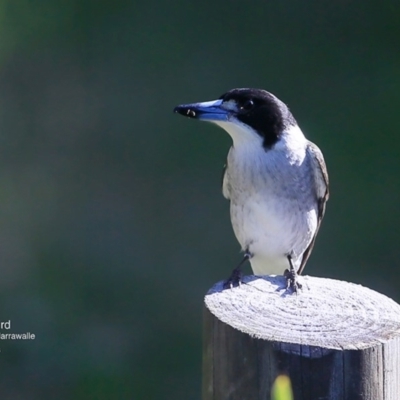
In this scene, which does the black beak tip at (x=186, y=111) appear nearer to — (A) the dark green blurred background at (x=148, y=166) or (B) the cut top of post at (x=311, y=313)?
(B) the cut top of post at (x=311, y=313)

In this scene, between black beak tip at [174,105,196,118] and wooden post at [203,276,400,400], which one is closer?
wooden post at [203,276,400,400]

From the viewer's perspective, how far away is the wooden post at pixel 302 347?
2.33 meters

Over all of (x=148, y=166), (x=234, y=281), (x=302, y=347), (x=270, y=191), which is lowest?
(x=302, y=347)

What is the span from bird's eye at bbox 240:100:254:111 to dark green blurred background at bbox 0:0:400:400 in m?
2.39

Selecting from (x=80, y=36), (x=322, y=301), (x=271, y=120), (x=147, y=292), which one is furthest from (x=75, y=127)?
(x=322, y=301)

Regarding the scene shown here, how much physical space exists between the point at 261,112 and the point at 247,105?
0.24 feet

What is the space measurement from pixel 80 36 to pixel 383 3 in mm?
2575

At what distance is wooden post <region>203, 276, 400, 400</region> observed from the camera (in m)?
2.33

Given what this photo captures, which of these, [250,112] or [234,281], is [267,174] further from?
[234,281]

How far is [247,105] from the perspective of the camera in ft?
12.7

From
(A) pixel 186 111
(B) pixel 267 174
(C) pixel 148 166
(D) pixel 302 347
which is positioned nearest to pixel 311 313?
(D) pixel 302 347

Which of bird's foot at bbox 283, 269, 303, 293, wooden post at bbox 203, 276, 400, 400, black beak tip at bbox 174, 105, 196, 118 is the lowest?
wooden post at bbox 203, 276, 400, 400

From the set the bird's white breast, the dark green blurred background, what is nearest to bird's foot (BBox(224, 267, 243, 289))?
the bird's white breast

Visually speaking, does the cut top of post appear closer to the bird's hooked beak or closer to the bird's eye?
the bird's hooked beak
